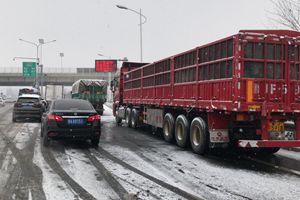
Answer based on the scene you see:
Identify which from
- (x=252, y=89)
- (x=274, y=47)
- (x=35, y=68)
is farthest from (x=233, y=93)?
(x=35, y=68)

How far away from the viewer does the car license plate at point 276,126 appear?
9109mm

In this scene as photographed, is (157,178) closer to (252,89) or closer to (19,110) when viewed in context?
(252,89)

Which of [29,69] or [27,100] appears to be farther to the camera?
[29,69]

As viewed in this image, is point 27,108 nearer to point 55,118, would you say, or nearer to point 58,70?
point 55,118

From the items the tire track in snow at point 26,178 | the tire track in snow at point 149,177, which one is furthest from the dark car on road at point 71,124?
the tire track in snow at point 26,178

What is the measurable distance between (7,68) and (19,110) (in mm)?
61613

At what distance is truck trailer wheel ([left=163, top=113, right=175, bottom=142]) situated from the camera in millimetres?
12708

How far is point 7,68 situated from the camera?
3081 inches

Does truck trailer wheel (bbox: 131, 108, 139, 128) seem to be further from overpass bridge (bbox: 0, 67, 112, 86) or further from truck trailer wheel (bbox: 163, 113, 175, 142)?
overpass bridge (bbox: 0, 67, 112, 86)

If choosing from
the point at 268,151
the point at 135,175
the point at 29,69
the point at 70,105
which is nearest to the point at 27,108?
the point at 70,105

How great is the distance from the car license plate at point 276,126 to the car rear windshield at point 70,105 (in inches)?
219

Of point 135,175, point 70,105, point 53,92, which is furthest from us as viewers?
point 53,92

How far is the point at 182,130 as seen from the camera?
11656 mm

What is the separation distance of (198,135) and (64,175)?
4.34 meters
